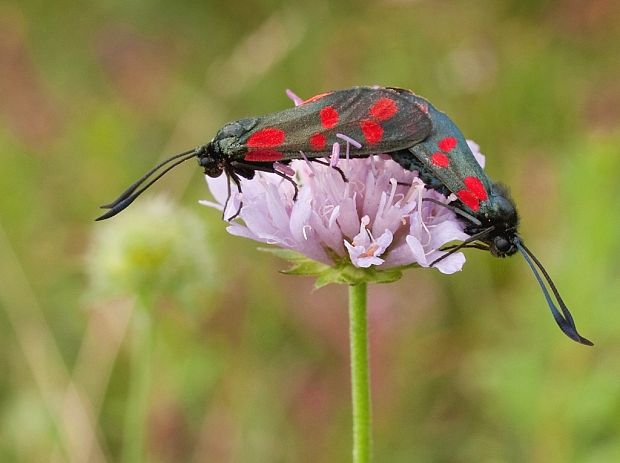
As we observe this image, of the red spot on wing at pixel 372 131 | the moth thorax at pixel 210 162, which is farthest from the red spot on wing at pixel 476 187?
the moth thorax at pixel 210 162

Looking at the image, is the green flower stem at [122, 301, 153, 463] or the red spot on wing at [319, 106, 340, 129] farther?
the green flower stem at [122, 301, 153, 463]

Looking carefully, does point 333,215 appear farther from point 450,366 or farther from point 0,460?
point 0,460

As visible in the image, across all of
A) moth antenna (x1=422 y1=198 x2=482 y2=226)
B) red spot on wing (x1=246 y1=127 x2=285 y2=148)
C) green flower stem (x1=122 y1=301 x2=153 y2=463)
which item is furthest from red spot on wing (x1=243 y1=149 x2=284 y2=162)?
green flower stem (x1=122 y1=301 x2=153 y2=463)

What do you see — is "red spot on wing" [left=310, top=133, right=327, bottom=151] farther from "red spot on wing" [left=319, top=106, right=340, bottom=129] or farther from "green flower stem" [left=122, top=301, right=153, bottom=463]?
"green flower stem" [left=122, top=301, right=153, bottom=463]

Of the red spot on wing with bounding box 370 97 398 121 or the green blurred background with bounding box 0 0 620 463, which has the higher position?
the red spot on wing with bounding box 370 97 398 121

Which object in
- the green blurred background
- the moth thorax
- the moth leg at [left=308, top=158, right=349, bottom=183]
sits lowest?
the green blurred background

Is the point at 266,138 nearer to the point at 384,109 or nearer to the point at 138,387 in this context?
the point at 384,109

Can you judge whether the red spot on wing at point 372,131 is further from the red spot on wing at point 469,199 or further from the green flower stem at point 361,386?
the green flower stem at point 361,386
